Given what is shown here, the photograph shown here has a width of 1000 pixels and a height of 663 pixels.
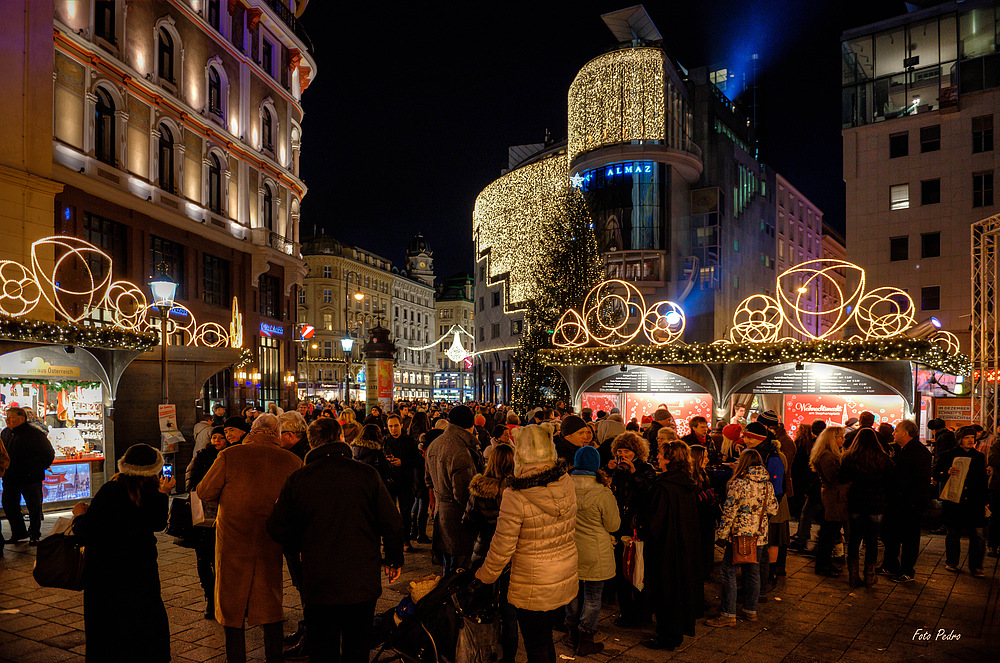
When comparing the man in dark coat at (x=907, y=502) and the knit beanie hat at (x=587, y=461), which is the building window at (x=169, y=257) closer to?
the knit beanie hat at (x=587, y=461)

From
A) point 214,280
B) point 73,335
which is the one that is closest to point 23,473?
point 73,335

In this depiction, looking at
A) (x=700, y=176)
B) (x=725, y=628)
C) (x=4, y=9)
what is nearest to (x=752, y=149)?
(x=700, y=176)

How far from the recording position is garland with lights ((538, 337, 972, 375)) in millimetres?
13078

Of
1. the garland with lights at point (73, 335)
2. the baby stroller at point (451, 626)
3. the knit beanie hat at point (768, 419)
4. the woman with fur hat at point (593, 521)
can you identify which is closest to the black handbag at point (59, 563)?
the baby stroller at point (451, 626)

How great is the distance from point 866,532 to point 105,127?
23.7m

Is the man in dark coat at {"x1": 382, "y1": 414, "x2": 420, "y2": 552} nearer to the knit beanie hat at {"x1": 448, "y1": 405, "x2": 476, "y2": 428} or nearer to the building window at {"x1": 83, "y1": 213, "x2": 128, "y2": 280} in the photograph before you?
the knit beanie hat at {"x1": 448, "y1": 405, "x2": 476, "y2": 428}

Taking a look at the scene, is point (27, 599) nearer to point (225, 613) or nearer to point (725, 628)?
point (225, 613)

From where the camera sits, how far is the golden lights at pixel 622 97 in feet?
124

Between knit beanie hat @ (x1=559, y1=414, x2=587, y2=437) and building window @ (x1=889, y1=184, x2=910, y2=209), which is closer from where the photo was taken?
knit beanie hat @ (x1=559, y1=414, x2=587, y2=437)

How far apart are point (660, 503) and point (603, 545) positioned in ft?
2.22

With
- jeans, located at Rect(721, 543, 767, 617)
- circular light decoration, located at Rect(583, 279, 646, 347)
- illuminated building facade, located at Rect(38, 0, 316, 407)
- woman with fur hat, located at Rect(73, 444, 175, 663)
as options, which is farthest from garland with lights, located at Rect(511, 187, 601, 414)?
woman with fur hat, located at Rect(73, 444, 175, 663)

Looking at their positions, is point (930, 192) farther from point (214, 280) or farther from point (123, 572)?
point (123, 572)

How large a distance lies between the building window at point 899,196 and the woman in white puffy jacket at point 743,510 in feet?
116

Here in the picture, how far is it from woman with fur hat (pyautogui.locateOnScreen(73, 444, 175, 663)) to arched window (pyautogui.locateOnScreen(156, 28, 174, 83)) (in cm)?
2436
